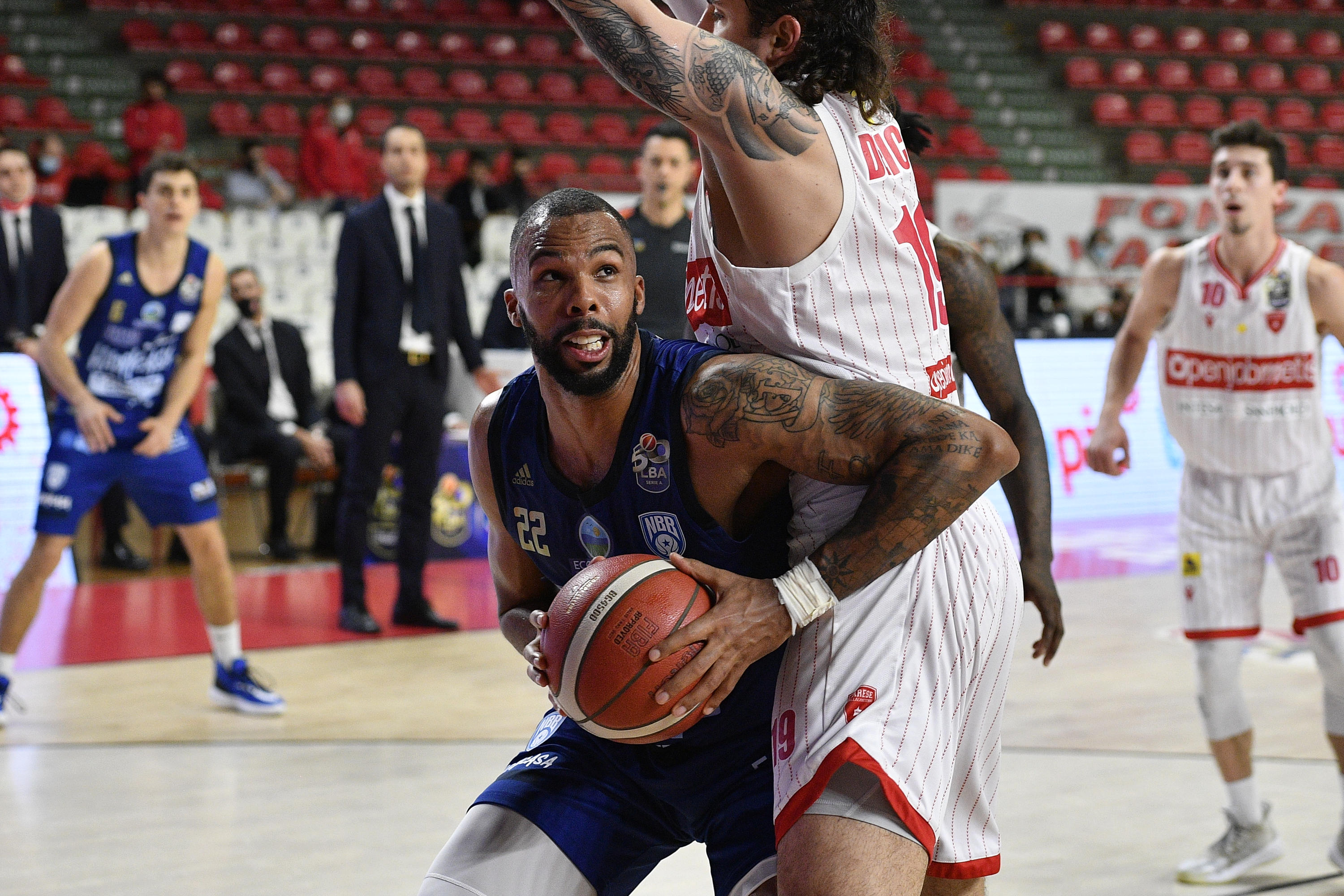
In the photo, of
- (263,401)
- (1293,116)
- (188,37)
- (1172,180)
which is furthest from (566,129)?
(1293,116)

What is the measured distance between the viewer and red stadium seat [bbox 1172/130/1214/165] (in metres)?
16.9

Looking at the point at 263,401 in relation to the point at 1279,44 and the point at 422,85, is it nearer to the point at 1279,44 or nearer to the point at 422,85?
the point at 422,85

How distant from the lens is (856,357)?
2166 millimetres

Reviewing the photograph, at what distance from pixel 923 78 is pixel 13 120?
421 inches

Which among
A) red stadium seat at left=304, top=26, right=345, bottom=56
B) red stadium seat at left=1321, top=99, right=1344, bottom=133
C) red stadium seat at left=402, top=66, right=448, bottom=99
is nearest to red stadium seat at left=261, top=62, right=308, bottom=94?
red stadium seat at left=304, top=26, right=345, bottom=56

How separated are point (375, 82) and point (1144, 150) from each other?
9.59 meters

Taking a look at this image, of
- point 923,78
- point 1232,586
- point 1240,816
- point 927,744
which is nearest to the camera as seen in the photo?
point 927,744

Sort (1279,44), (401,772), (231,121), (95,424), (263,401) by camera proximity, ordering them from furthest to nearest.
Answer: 1. (1279,44)
2. (231,121)
3. (263,401)
4. (95,424)
5. (401,772)

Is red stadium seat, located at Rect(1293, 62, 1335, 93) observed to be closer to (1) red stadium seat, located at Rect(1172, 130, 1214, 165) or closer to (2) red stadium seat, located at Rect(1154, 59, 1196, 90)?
(2) red stadium seat, located at Rect(1154, 59, 1196, 90)

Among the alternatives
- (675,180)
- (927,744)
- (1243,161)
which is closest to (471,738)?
(675,180)

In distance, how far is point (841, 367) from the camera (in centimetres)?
215

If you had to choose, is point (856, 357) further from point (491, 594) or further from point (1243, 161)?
point (491, 594)

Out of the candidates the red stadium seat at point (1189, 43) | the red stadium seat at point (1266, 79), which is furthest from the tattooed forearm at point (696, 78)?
the red stadium seat at point (1189, 43)

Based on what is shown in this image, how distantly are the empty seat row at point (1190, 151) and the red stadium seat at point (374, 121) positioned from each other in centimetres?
926
